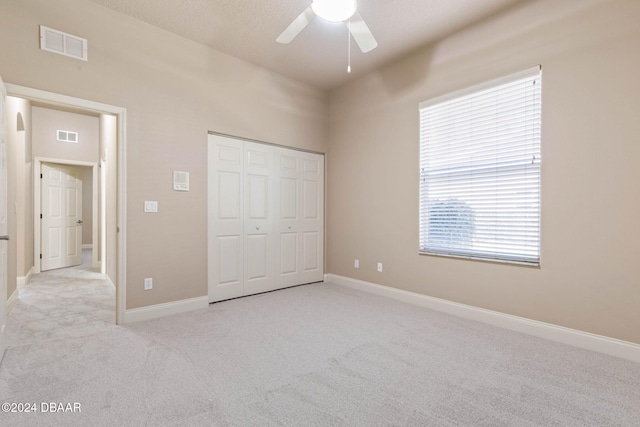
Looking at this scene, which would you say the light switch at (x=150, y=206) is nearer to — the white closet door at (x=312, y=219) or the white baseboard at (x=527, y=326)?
the white closet door at (x=312, y=219)

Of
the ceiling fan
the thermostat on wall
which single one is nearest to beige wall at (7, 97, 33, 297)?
the thermostat on wall

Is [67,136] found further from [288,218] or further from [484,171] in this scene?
[484,171]

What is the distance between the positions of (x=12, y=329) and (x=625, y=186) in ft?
18.0

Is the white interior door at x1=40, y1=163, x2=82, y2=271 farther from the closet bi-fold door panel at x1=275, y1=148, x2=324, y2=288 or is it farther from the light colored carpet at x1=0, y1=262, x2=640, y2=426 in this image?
the closet bi-fold door panel at x1=275, y1=148, x2=324, y2=288

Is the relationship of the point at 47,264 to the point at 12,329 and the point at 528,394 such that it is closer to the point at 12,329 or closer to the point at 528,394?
the point at 12,329

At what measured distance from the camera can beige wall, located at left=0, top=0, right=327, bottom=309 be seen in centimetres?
271

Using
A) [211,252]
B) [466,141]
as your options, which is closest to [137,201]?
[211,252]

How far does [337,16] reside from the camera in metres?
2.08

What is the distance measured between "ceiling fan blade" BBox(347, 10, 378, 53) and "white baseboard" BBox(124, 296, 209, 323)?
3.18 metres

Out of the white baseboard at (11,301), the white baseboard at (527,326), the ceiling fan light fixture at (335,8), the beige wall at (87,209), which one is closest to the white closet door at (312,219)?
the white baseboard at (527,326)

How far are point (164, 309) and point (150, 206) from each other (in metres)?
1.14

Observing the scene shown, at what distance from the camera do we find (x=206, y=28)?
130 inches

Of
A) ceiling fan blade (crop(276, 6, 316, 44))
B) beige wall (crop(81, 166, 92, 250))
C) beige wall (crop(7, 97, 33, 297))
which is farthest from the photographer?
beige wall (crop(81, 166, 92, 250))

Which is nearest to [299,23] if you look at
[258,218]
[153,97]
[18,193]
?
[153,97]
